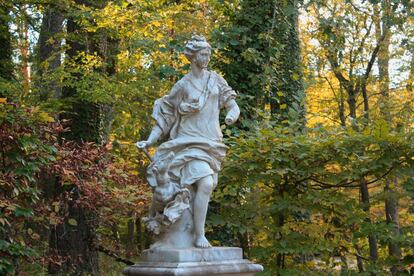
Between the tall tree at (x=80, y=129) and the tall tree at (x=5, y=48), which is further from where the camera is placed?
the tall tree at (x=5, y=48)

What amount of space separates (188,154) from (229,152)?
240 cm

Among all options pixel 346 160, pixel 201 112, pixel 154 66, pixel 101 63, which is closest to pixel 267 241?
pixel 346 160

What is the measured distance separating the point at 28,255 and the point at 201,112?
2743 mm

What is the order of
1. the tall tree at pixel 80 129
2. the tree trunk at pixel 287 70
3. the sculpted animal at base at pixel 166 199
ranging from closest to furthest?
the sculpted animal at base at pixel 166 199, the tall tree at pixel 80 129, the tree trunk at pixel 287 70

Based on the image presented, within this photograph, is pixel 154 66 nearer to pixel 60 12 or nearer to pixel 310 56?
pixel 60 12

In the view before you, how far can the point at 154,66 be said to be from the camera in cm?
1336

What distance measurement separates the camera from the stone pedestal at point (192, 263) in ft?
18.0

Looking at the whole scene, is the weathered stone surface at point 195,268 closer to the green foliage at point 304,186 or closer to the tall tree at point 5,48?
the green foliage at point 304,186

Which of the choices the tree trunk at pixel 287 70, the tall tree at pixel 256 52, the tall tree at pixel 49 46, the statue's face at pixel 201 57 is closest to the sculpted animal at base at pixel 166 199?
the statue's face at pixel 201 57

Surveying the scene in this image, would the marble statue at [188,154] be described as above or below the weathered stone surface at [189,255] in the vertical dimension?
above

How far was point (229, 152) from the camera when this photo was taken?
8344 mm

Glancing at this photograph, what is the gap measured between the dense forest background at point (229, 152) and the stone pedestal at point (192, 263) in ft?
6.48

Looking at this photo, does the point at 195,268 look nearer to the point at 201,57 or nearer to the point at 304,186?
the point at 201,57

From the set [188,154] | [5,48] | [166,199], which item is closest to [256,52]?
[5,48]
